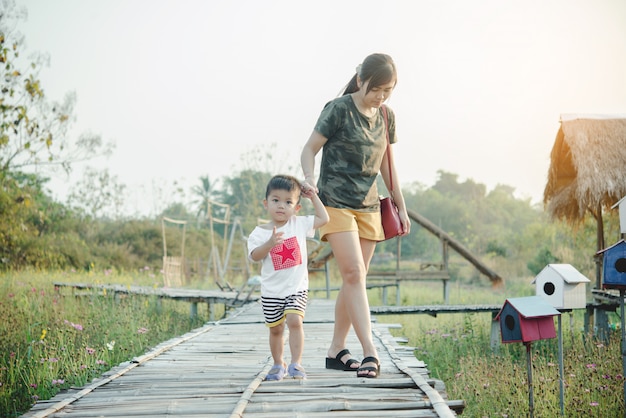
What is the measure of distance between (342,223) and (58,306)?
7111 millimetres

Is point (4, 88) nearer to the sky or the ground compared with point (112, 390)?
nearer to the sky

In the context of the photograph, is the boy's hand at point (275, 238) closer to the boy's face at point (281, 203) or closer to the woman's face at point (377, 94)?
the boy's face at point (281, 203)

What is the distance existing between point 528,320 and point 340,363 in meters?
1.55

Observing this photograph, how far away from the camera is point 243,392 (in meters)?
3.23

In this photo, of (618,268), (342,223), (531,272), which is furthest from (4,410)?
(531,272)

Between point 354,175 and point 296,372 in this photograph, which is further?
point 354,175

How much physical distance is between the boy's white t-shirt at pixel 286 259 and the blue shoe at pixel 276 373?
41 centimetres

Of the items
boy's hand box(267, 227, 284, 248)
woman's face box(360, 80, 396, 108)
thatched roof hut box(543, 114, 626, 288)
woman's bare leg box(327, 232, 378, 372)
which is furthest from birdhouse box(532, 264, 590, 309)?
thatched roof hut box(543, 114, 626, 288)

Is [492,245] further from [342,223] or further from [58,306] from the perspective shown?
[342,223]

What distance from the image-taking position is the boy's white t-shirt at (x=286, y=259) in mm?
3473

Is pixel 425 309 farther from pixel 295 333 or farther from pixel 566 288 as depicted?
pixel 295 333

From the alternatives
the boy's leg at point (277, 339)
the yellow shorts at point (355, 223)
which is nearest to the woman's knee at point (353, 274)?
the yellow shorts at point (355, 223)

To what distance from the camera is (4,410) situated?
5379 millimetres

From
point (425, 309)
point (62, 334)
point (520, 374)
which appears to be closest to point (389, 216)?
point (520, 374)
